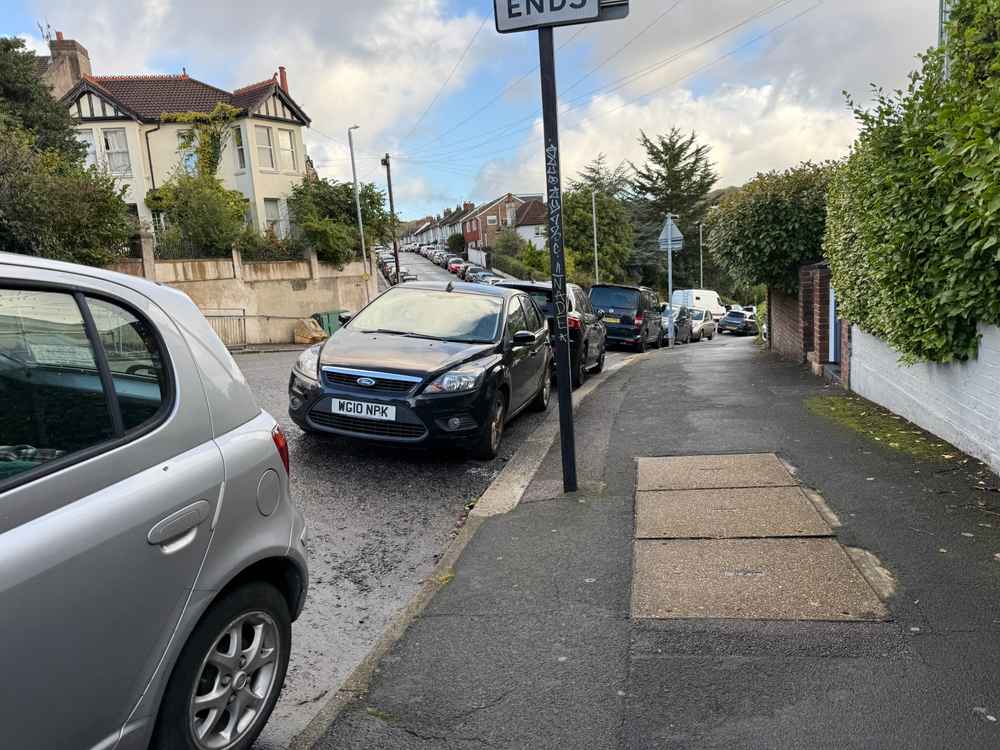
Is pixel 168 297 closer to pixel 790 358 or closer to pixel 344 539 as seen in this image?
pixel 344 539

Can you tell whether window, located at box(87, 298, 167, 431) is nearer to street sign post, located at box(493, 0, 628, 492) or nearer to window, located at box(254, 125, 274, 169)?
street sign post, located at box(493, 0, 628, 492)

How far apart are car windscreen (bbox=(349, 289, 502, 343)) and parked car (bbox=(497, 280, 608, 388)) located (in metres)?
2.54


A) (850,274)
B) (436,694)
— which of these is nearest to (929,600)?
(436,694)

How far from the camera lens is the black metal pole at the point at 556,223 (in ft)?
16.9

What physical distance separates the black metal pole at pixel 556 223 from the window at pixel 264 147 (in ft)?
112

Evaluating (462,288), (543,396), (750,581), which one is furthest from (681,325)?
(750,581)

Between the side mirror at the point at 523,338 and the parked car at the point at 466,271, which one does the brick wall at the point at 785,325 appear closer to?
the side mirror at the point at 523,338

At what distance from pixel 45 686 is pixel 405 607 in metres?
2.31

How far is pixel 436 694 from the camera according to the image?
3070 mm

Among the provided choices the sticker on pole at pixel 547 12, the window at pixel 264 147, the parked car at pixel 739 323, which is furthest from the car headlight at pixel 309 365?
the parked car at pixel 739 323

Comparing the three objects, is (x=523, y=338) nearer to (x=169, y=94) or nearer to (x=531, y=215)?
(x=169, y=94)

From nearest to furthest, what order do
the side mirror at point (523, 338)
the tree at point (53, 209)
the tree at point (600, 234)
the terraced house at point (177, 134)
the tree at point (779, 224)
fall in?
the side mirror at point (523, 338), the tree at point (779, 224), the tree at point (53, 209), the terraced house at point (177, 134), the tree at point (600, 234)

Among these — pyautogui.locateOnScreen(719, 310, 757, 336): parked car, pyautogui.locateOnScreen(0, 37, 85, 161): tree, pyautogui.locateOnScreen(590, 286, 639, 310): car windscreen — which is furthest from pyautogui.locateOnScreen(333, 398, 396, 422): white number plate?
pyautogui.locateOnScreen(719, 310, 757, 336): parked car

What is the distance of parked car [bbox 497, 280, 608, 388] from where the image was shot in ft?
37.9
